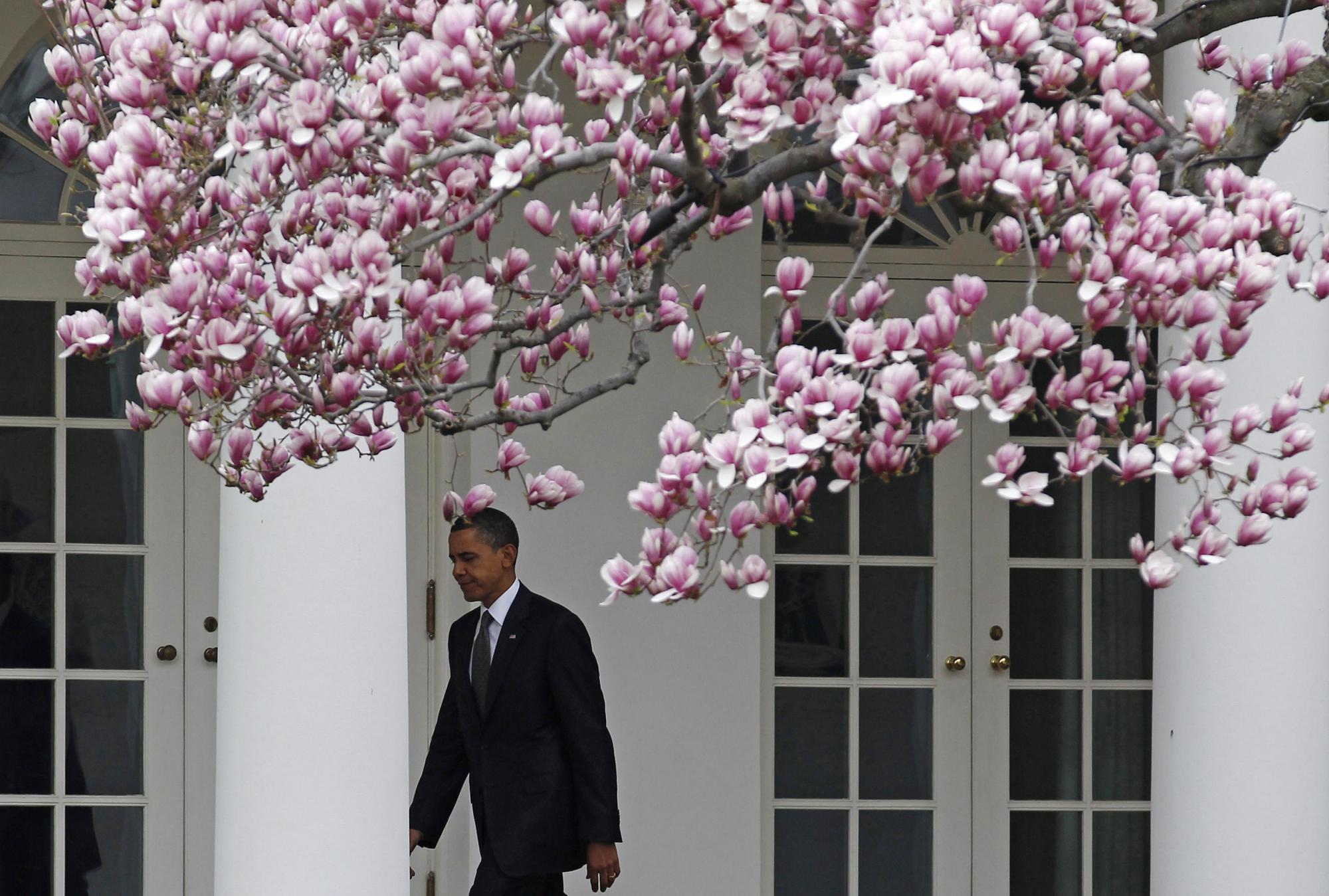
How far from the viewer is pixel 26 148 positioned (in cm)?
604

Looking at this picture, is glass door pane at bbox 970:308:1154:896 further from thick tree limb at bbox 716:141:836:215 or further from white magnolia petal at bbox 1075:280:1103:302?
white magnolia petal at bbox 1075:280:1103:302

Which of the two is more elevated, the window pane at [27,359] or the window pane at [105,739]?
the window pane at [27,359]

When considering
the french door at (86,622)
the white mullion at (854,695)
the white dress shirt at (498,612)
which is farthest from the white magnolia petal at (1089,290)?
the french door at (86,622)

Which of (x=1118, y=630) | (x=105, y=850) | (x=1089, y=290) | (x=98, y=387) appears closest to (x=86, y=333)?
(x=1089, y=290)

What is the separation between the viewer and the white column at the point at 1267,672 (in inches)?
164

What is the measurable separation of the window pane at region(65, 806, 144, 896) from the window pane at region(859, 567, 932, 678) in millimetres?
2842

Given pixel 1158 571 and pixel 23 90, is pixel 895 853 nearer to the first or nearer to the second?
pixel 23 90

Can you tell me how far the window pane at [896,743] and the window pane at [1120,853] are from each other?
73 cm

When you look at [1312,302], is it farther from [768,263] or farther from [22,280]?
[22,280]

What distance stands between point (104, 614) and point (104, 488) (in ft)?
1.55

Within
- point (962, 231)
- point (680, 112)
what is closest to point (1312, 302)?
point (962, 231)

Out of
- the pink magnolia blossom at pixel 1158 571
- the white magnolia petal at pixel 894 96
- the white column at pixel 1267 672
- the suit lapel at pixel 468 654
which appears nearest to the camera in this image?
the white magnolia petal at pixel 894 96

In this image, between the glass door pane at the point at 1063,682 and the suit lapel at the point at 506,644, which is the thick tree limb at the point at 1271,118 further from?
the glass door pane at the point at 1063,682

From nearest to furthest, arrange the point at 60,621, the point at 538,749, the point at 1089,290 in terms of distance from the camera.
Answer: the point at 1089,290, the point at 538,749, the point at 60,621
